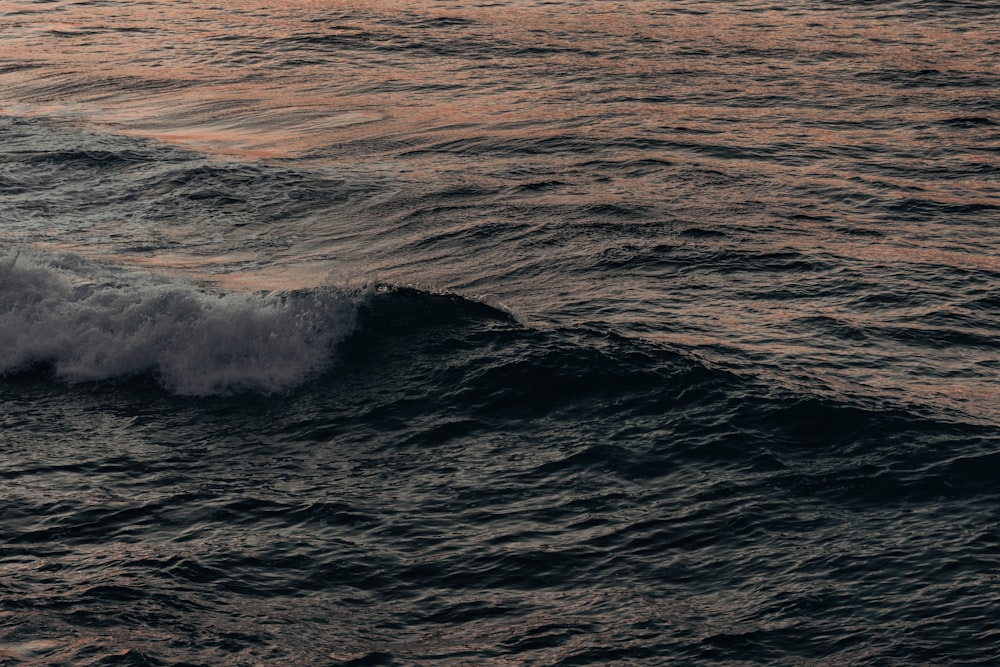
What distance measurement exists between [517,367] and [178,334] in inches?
166

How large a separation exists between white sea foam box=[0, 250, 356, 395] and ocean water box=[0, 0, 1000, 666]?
0.15 ft

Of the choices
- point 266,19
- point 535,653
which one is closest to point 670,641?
point 535,653

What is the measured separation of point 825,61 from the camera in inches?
1092

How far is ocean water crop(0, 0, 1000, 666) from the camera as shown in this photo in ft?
35.1

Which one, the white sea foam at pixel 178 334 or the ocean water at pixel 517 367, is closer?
the ocean water at pixel 517 367

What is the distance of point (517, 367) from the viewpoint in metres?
14.9

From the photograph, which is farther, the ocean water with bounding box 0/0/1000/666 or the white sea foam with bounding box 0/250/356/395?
the white sea foam with bounding box 0/250/356/395

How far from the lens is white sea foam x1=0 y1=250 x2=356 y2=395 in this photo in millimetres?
15492

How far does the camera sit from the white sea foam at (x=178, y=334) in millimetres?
15492

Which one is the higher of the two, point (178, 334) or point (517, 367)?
point (178, 334)

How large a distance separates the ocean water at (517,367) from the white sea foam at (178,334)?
5 centimetres

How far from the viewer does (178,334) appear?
16.0m

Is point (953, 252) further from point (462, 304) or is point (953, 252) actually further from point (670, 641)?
point (670, 641)

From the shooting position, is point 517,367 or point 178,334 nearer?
point 517,367
